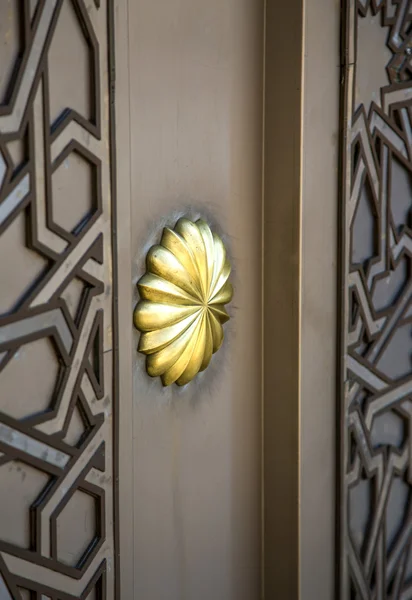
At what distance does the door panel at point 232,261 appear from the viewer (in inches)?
40.5

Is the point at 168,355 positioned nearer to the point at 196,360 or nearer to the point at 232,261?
the point at 196,360

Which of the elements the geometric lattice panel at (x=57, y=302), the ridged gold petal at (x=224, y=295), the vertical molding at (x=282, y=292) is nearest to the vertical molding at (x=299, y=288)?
the vertical molding at (x=282, y=292)

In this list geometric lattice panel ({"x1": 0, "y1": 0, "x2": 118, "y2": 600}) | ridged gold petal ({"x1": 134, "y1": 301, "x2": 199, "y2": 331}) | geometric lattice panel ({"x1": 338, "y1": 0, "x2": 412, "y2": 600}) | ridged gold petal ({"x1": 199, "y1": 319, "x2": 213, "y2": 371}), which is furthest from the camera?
geometric lattice panel ({"x1": 338, "y1": 0, "x2": 412, "y2": 600})

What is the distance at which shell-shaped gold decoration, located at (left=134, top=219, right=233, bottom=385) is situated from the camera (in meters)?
1.04

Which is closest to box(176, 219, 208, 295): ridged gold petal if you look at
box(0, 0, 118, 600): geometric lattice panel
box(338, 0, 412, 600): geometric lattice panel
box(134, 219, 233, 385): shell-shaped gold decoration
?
box(134, 219, 233, 385): shell-shaped gold decoration

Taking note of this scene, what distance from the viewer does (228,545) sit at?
49.0 inches

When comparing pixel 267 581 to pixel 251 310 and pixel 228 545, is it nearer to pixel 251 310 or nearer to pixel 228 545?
pixel 228 545

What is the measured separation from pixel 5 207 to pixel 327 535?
87 centimetres

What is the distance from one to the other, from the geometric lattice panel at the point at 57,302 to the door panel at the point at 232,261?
0.08 meters

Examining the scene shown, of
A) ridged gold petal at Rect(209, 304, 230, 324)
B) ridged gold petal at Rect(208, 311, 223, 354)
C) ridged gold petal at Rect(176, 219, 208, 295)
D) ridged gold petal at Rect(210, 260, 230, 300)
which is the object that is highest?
ridged gold petal at Rect(176, 219, 208, 295)

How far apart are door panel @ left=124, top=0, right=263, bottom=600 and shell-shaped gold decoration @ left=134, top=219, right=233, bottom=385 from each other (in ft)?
0.06

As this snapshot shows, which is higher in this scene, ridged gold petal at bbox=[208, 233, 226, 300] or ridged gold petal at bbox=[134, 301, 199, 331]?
ridged gold petal at bbox=[208, 233, 226, 300]

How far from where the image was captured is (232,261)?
1217mm

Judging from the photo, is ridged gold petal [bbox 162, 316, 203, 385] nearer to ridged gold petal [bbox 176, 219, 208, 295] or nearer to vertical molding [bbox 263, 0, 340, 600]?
ridged gold petal [bbox 176, 219, 208, 295]
